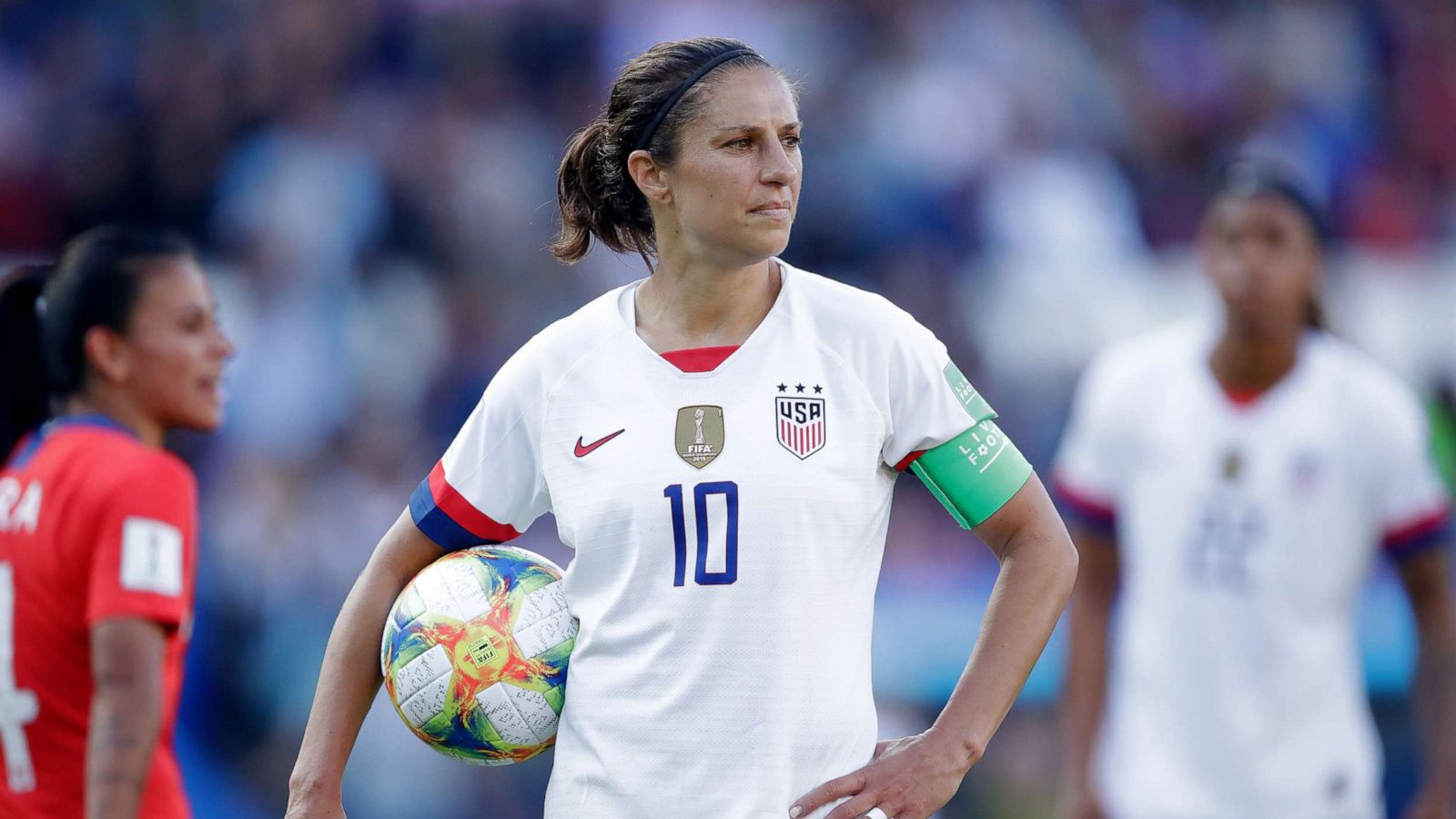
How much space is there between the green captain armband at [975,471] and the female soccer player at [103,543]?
1954 mm

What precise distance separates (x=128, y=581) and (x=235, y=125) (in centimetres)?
721

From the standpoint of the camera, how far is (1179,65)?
12898 mm

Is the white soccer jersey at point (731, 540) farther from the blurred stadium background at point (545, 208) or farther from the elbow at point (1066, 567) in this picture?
the blurred stadium background at point (545, 208)

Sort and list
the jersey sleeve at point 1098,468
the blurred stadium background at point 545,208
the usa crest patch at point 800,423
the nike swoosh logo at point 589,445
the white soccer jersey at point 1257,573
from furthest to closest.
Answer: the blurred stadium background at point 545,208
the jersey sleeve at point 1098,468
the white soccer jersey at point 1257,573
the nike swoosh logo at point 589,445
the usa crest patch at point 800,423

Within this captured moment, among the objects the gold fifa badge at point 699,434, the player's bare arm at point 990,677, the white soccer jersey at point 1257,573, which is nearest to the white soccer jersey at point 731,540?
the gold fifa badge at point 699,434

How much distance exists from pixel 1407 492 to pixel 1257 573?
562 millimetres

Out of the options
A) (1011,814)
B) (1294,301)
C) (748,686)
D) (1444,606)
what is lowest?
(1011,814)

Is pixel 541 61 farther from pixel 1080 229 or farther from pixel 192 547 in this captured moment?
pixel 192 547

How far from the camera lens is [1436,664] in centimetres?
619

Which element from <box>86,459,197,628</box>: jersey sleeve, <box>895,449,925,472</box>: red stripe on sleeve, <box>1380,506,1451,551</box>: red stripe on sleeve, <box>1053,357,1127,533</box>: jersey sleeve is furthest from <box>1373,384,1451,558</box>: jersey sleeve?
<box>86,459,197,628</box>: jersey sleeve

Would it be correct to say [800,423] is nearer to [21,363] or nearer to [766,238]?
[766,238]

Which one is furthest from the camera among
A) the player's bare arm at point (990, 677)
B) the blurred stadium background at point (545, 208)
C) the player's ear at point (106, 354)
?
the blurred stadium background at point (545, 208)

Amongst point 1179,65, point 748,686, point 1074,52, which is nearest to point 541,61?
point 1074,52

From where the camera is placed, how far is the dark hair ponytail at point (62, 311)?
16.2ft
